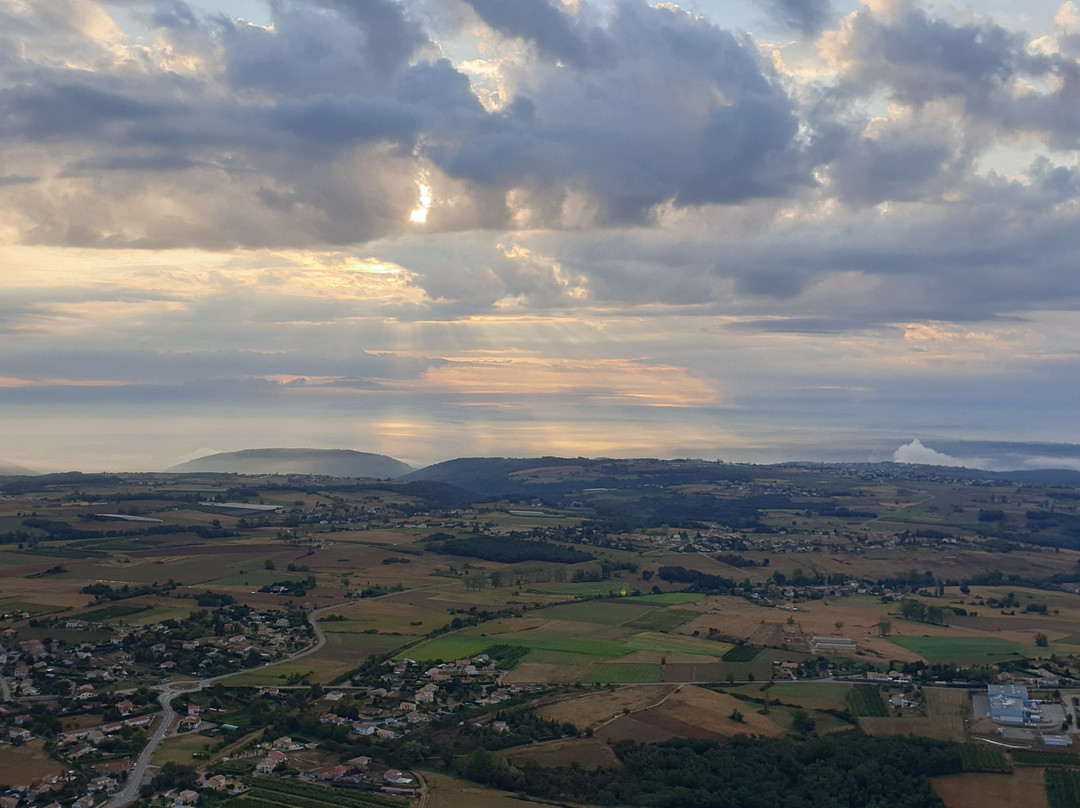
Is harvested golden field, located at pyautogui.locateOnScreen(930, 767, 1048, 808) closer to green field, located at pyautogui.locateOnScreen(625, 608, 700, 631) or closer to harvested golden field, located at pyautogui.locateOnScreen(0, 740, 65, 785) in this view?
green field, located at pyautogui.locateOnScreen(625, 608, 700, 631)

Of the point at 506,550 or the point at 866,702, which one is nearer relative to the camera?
the point at 866,702

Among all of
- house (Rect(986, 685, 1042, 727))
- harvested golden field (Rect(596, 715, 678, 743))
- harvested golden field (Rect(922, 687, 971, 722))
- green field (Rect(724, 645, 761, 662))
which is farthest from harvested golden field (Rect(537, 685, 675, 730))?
house (Rect(986, 685, 1042, 727))

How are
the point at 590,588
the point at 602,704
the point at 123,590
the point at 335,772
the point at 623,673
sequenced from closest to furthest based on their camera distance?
the point at 335,772 → the point at 602,704 → the point at 623,673 → the point at 123,590 → the point at 590,588

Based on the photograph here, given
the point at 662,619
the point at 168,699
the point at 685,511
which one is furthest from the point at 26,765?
the point at 685,511

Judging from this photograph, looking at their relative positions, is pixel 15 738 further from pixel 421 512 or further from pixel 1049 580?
pixel 421 512

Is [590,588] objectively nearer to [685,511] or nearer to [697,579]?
[697,579]

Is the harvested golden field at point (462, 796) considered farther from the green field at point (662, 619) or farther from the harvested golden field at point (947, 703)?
the green field at point (662, 619)

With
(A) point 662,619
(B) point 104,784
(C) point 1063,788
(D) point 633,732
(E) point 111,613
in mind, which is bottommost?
(C) point 1063,788
